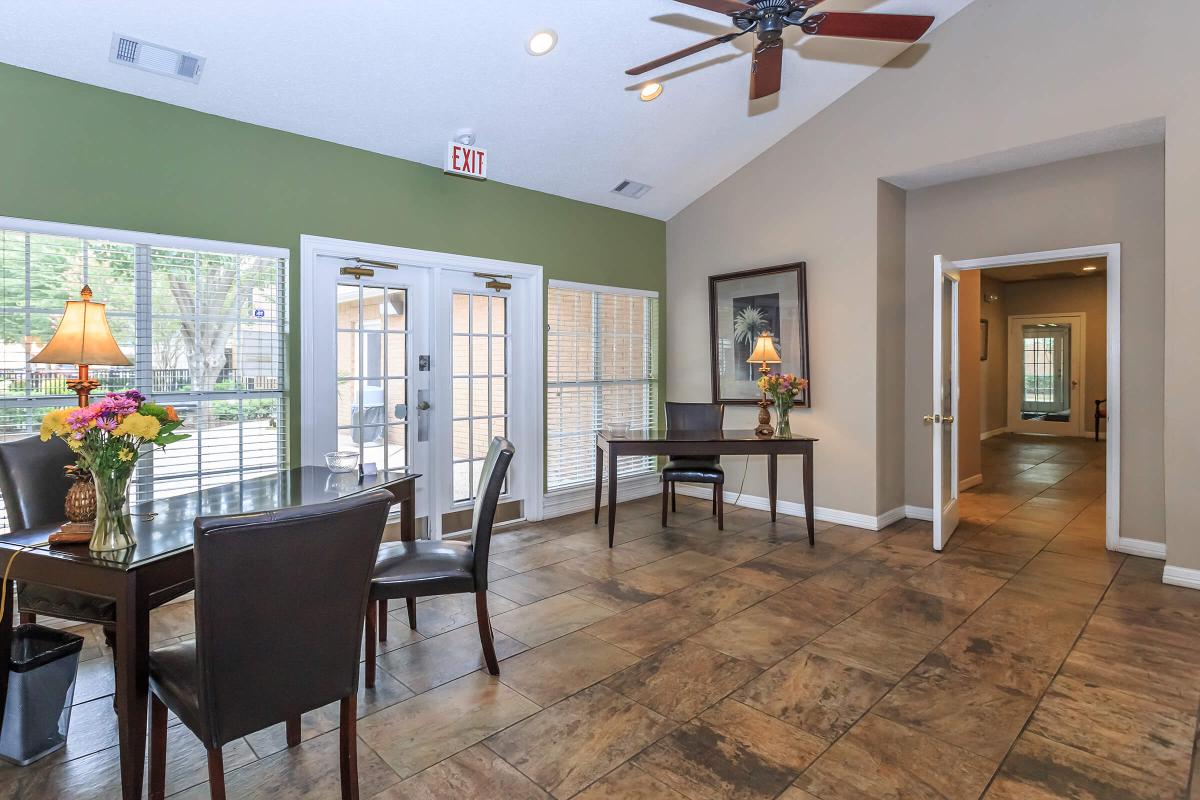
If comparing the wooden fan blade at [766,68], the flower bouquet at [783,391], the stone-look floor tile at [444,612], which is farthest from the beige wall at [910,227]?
the stone-look floor tile at [444,612]

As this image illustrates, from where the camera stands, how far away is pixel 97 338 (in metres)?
2.50

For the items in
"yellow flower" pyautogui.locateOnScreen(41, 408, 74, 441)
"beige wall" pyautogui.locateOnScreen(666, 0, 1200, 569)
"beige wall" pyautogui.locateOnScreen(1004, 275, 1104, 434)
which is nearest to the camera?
"yellow flower" pyautogui.locateOnScreen(41, 408, 74, 441)

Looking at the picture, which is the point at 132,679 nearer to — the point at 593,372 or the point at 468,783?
the point at 468,783

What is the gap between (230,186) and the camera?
3533 mm

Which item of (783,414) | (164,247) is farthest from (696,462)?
(164,247)

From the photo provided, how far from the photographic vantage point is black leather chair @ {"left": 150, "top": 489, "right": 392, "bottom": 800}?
1.54 metres

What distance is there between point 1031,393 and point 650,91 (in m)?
10.0

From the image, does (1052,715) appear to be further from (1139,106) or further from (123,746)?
(1139,106)

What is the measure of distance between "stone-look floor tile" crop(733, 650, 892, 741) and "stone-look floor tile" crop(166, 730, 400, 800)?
1326 millimetres

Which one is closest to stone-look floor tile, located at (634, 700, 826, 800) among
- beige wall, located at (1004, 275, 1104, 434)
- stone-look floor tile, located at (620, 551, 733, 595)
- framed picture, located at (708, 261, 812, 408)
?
stone-look floor tile, located at (620, 551, 733, 595)

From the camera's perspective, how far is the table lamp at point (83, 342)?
95.9 inches

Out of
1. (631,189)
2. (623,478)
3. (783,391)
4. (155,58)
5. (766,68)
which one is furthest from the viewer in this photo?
(623,478)

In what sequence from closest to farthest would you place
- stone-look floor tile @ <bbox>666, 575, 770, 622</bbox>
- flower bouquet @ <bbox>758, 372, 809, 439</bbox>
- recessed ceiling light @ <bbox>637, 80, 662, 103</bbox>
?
stone-look floor tile @ <bbox>666, 575, 770, 622</bbox>
recessed ceiling light @ <bbox>637, 80, 662, 103</bbox>
flower bouquet @ <bbox>758, 372, 809, 439</bbox>

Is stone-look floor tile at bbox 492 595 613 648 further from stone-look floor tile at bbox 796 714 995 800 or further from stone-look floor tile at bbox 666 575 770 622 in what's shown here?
stone-look floor tile at bbox 796 714 995 800
